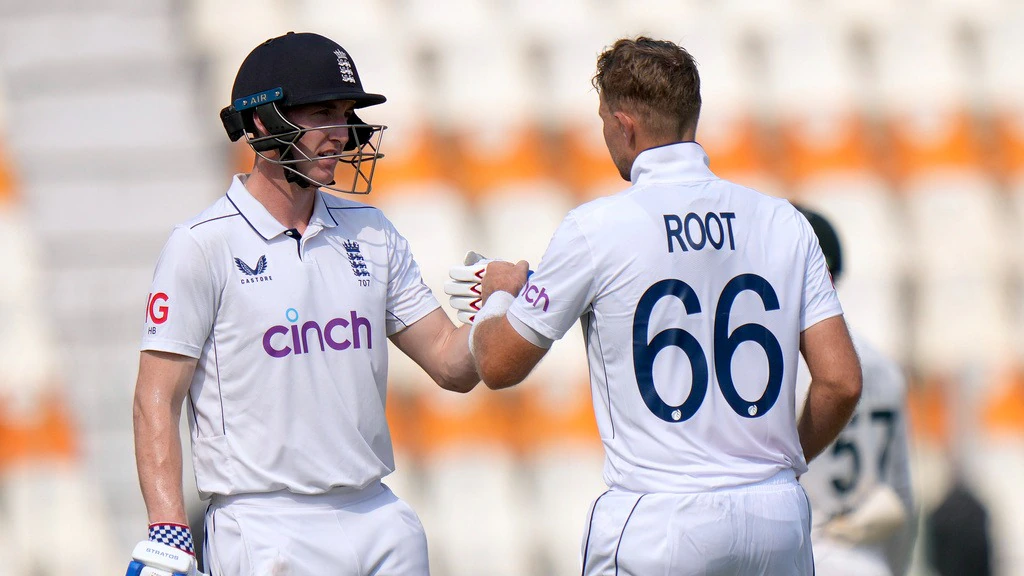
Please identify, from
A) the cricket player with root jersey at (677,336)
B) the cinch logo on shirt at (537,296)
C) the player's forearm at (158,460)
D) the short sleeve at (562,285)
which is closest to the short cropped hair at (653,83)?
the cricket player with root jersey at (677,336)

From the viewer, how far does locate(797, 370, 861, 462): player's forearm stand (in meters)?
1.82

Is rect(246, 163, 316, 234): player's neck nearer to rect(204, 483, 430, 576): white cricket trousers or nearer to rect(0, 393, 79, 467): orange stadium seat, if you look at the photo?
rect(204, 483, 430, 576): white cricket trousers

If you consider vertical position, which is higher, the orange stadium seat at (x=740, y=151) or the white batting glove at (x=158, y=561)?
the orange stadium seat at (x=740, y=151)

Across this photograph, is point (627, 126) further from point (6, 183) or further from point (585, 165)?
point (6, 183)

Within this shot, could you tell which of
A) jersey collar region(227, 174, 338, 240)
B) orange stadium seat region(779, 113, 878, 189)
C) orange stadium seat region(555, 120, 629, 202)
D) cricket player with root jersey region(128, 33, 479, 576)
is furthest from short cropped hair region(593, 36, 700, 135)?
orange stadium seat region(779, 113, 878, 189)

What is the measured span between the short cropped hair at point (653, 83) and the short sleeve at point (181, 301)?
68cm

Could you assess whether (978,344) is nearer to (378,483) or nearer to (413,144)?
(413,144)

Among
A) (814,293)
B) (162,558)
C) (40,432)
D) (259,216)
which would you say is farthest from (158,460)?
(40,432)

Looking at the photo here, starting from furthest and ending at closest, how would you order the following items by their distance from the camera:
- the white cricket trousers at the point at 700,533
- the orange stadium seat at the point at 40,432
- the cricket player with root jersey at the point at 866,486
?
the orange stadium seat at the point at 40,432 < the cricket player with root jersey at the point at 866,486 < the white cricket trousers at the point at 700,533

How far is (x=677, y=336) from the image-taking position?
1.68 m

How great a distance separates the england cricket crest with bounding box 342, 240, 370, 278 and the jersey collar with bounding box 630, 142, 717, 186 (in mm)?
497

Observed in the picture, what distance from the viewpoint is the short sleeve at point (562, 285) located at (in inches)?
66.7

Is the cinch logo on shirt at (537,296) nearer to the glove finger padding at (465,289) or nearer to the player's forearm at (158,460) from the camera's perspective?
the glove finger padding at (465,289)

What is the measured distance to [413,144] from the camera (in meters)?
4.52
